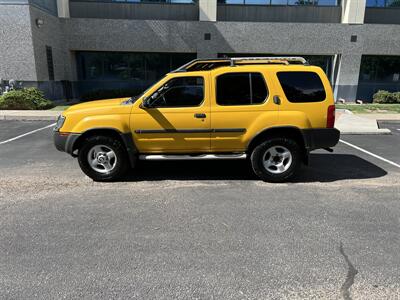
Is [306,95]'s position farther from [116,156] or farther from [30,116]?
[30,116]

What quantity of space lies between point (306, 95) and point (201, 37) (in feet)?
45.4

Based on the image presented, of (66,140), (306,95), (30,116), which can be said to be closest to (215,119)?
(306,95)

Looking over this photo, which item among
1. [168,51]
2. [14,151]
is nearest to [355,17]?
[168,51]

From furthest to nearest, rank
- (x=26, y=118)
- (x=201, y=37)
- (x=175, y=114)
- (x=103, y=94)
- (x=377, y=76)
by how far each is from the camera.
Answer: (x=377, y=76) → (x=201, y=37) → (x=103, y=94) → (x=26, y=118) → (x=175, y=114)

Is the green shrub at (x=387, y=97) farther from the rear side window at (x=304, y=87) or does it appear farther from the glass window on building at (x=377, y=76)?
the rear side window at (x=304, y=87)

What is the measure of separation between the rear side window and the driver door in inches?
52.7

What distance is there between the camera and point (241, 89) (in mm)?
5414

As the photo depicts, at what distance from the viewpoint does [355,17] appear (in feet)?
59.9

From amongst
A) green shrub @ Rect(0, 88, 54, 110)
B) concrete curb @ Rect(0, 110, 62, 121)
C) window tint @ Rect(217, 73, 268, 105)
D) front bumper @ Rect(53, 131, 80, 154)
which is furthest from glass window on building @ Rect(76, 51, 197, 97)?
window tint @ Rect(217, 73, 268, 105)

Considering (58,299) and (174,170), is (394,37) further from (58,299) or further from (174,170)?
(58,299)

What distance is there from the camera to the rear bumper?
540 cm

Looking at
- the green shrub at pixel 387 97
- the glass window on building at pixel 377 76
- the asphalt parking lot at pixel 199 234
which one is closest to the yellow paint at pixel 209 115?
the asphalt parking lot at pixel 199 234

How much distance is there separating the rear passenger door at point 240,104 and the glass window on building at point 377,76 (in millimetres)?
17194

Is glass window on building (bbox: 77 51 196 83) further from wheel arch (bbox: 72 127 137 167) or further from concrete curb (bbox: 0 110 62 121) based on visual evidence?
wheel arch (bbox: 72 127 137 167)
